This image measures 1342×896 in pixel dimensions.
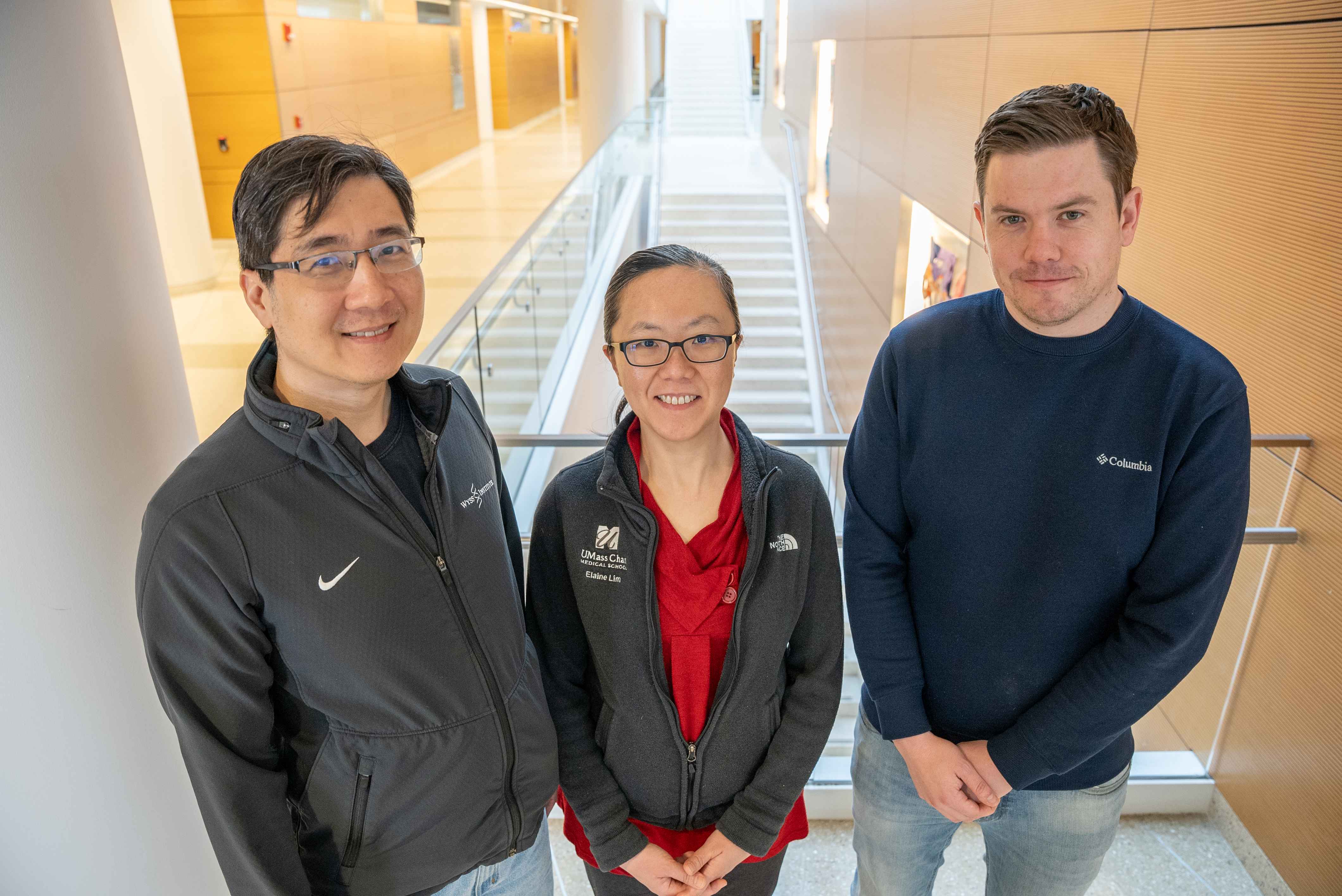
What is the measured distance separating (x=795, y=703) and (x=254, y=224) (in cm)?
123

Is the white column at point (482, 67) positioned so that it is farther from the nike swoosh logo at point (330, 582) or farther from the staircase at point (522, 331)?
the nike swoosh logo at point (330, 582)

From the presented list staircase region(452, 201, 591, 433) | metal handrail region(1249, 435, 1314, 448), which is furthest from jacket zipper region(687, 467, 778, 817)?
staircase region(452, 201, 591, 433)

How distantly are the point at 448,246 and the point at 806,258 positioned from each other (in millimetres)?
5437

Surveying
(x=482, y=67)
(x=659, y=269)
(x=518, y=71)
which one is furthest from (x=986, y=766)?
(x=518, y=71)

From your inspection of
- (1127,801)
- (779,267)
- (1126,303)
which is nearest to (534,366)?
(1127,801)

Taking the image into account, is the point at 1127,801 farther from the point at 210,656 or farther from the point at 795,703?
the point at 210,656

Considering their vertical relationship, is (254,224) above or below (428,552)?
above

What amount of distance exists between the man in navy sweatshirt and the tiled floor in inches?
33.3

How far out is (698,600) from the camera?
149 cm

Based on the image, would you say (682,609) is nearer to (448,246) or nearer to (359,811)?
(359,811)

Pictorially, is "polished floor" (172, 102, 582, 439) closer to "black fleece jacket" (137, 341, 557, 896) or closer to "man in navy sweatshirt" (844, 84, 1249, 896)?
"black fleece jacket" (137, 341, 557, 896)

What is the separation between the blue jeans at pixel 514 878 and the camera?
1.49 m

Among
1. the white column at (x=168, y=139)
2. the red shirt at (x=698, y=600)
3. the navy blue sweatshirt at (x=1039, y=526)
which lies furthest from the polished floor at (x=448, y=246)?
the navy blue sweatshirt at (x=1039, y=526)

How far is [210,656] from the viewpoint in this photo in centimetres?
116
